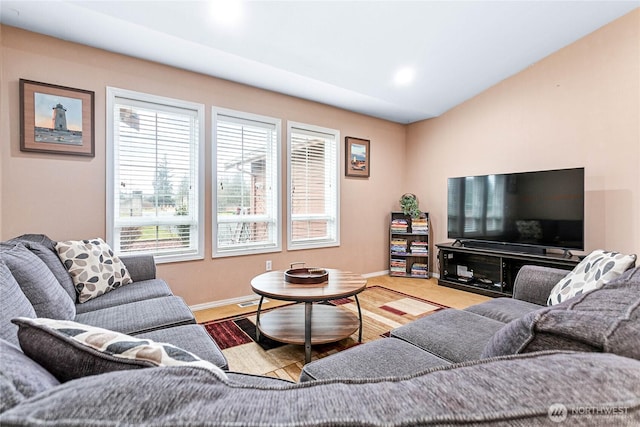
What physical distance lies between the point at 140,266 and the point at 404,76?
340cm

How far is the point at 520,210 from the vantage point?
3582mm

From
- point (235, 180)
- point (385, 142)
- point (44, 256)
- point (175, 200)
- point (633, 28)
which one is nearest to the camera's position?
point (44, 256)

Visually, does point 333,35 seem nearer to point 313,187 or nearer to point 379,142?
point 313,187

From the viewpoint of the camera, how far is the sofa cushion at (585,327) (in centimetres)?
56

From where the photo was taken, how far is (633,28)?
295 cm

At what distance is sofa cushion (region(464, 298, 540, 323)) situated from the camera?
5.86 ft

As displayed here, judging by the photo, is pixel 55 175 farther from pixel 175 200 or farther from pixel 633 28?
pixel 633 28

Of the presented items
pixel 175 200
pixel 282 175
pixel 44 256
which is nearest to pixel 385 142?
pixel 282 175

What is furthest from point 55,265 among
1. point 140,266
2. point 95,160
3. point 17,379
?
point 17,379

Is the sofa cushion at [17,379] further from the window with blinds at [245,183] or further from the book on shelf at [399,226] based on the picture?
the book on shelf at [399,226]

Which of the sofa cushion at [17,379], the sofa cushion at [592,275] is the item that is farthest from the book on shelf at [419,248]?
the sofa cushion at [17,379]

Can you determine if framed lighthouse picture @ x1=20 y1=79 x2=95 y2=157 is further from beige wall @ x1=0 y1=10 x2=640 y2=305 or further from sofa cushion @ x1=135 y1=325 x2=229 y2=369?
sofa cushion @ x1=135 y1=325 x2=229 y2=369

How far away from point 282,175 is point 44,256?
93.8 inches

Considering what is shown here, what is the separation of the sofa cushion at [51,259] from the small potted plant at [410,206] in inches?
159
